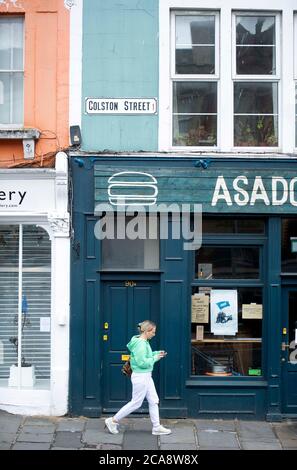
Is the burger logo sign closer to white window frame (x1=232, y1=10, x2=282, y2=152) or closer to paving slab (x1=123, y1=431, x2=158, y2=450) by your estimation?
white window frame (x1=232, y1=10, x2=282, y2=152)

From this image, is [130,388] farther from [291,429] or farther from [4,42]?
[4,42]

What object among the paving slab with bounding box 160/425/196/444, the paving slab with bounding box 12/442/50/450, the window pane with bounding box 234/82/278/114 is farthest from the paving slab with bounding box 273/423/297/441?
the window pane with bounding box 234/82/278/114


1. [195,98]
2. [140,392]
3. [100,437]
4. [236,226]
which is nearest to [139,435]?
[100,437]

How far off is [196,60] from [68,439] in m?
6.23

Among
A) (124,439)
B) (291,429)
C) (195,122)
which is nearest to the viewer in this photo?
(124,439)

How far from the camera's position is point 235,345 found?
1236cm

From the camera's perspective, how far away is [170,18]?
12.3m

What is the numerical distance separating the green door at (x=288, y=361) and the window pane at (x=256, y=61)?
3.54m

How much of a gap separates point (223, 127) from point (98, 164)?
2.09 metres

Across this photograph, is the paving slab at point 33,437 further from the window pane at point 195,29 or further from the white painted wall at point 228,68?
the window pane at point 195,29

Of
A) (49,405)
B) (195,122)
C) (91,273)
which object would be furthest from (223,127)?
(49,405)

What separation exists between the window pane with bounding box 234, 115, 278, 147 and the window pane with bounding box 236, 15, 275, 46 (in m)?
1.22

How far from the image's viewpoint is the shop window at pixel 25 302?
486 inches

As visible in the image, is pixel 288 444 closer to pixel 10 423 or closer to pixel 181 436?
pixel 181 436
